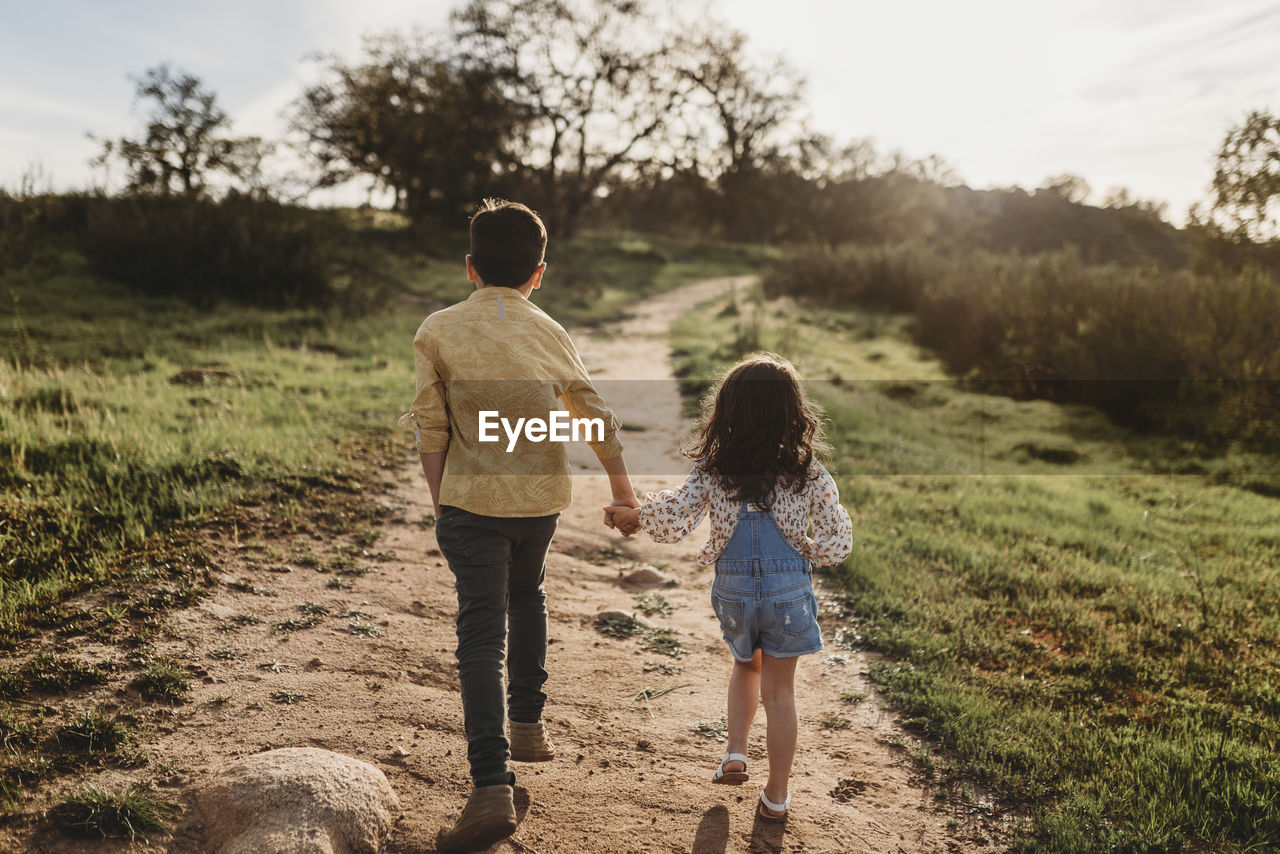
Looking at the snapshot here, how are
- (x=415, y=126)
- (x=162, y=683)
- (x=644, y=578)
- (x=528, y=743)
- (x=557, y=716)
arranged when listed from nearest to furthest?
(x=528, y=743)
(x=162, y=683)
(x=557, y=716)
(x=644, y=578)
(x=415, y=126)

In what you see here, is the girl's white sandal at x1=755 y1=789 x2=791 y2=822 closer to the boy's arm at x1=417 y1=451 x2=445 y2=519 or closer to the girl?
the girl

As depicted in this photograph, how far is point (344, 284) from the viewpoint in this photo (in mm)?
15031

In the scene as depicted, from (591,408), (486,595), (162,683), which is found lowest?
(162,683)

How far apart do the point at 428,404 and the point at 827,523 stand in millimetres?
1438

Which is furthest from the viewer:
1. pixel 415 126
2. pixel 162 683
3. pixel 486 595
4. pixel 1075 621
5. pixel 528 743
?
pixel 415 126

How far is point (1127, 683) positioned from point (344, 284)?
14183 millimetres

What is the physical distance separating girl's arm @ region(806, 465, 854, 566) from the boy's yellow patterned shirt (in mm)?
914

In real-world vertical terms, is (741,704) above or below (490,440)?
below

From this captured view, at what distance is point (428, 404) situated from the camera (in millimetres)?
2631

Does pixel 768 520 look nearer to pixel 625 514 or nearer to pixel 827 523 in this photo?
pixel 827 523

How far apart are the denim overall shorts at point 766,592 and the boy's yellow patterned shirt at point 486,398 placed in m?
0.68

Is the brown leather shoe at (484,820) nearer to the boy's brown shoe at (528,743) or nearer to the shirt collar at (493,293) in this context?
the boy's brown shoe at (528,743)

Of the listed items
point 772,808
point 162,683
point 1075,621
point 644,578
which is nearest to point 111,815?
point 162,683

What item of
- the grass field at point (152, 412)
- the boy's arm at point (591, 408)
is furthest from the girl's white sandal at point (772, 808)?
the grass field at point (152, 412)
